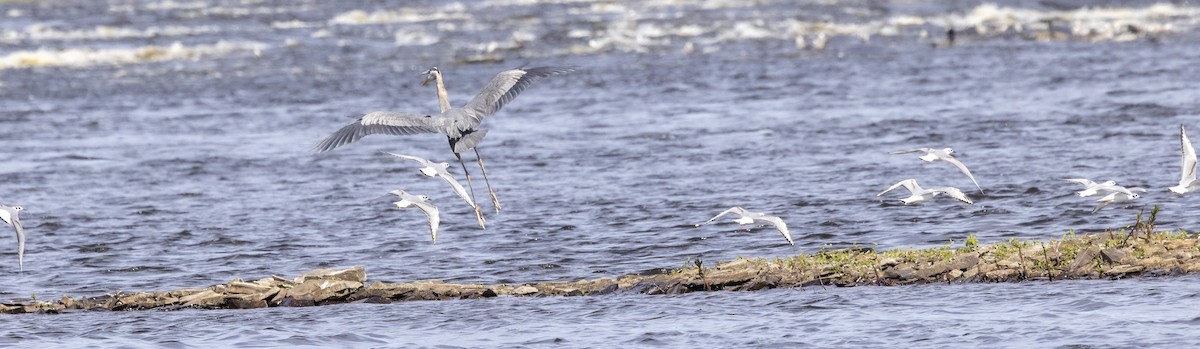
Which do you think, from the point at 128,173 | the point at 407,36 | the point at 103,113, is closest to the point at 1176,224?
the point at 128,173

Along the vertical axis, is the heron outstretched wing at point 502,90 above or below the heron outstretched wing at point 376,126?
above

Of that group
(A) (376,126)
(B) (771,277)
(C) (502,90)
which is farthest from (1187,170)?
(A) (376,126)

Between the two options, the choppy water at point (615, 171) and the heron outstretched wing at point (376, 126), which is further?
the heron outstretched wing at point (376, 126)

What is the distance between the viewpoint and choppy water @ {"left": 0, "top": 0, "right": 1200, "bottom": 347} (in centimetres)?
1230

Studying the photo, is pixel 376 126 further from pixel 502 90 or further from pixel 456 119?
pixel 502 90

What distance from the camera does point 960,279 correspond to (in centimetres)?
1311

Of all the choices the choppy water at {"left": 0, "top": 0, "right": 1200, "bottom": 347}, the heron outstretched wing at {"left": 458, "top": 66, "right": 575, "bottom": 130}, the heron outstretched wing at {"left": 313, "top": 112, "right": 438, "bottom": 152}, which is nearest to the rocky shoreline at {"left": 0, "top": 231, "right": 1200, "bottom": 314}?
the choppy water at {"left": 0, "top": 0, "right": 1200, "bottom": 347}

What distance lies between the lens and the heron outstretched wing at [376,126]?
13523mm

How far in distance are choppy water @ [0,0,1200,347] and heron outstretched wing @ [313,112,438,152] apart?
1.33m

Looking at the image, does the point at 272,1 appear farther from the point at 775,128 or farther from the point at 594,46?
the point at 775,128

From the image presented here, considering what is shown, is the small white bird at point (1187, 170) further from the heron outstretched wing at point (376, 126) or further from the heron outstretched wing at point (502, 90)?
the heron outstretched wing at point (376, 126)

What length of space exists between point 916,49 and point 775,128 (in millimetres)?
15358

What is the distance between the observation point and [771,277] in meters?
13.3

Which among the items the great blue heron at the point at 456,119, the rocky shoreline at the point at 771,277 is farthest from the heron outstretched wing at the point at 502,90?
the rocky shoreline at the point at 771,277
